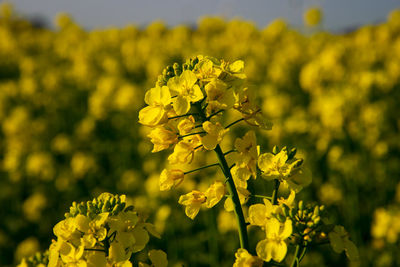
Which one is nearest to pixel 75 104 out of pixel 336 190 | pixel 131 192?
pixel 131 192

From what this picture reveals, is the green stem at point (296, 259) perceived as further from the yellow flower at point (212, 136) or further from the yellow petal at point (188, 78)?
the yellow petal at point (188, 78)

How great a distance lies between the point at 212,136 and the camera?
1.24m

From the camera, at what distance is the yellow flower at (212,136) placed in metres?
1.23

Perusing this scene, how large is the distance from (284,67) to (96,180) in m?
3.74

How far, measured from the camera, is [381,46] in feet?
28.3

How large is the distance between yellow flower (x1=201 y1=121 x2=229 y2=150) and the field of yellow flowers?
91cm

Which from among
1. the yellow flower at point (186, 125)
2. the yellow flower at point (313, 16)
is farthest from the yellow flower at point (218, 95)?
the yellow flower at point (313, 16)

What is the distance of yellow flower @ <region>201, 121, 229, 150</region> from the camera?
1.23m

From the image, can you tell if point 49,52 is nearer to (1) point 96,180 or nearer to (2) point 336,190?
(1) point 96,180

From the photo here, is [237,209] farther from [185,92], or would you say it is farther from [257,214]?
[185,92]

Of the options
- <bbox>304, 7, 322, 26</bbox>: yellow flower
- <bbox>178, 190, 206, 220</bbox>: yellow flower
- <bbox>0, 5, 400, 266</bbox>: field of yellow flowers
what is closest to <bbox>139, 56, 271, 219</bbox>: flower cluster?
<bbox>178, 190, 206, 220</bbox>: yellow flower

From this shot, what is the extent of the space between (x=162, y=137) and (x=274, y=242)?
1.56 ft

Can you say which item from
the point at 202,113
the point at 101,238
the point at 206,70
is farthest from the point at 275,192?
the point at 101,238

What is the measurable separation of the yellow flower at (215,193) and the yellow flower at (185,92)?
266mm
